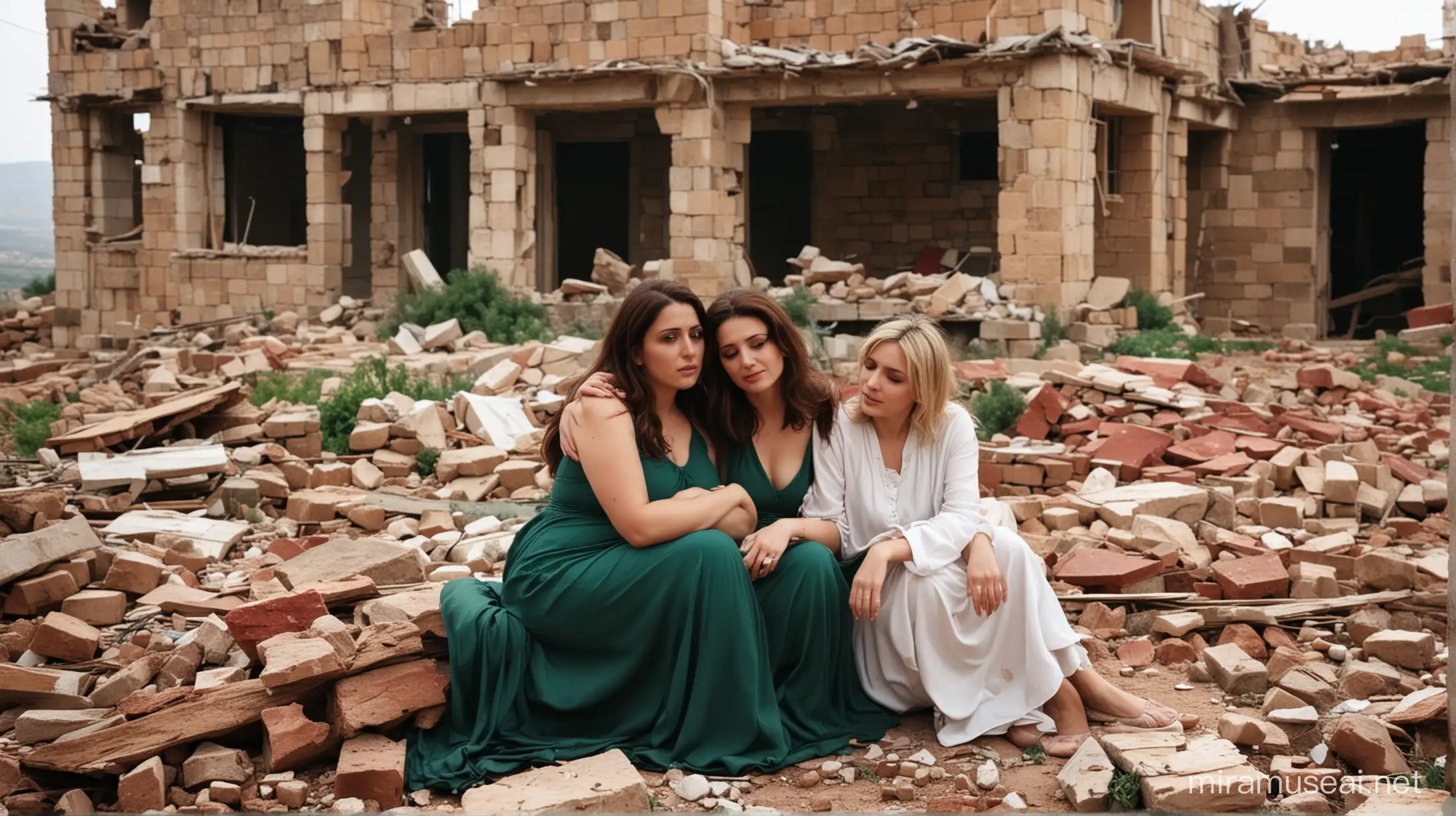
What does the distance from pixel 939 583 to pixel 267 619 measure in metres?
2.33

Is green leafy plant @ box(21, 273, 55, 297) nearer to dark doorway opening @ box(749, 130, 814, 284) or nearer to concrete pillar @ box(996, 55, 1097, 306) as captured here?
dark doorway opening @ box(749, 130, 814, 284)

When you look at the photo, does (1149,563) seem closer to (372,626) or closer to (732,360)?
(732,360)

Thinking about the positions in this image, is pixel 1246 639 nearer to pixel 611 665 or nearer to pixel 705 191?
pixel 611 665

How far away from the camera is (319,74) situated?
1970 cm

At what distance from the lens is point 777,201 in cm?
2175

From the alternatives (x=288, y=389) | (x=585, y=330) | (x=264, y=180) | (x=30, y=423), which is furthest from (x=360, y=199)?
(x=30, y=423)

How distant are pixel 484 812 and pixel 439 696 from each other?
2.09 feet

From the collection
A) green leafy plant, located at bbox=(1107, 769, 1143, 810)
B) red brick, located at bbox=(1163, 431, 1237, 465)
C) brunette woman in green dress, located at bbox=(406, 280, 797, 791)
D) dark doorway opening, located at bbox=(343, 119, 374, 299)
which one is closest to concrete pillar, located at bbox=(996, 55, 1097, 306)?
red brick, located at bbox=(1163, 431, 1237, 465)

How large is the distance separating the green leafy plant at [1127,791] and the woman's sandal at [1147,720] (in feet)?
2.15

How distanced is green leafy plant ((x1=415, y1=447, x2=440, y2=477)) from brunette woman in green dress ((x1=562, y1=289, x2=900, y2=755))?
548 cm

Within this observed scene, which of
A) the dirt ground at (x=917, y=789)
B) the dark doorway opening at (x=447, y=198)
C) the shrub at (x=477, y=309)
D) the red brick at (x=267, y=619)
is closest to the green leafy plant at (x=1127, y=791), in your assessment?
the dirt ground at (x=917, y=789)

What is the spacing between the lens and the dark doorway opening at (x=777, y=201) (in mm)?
21469

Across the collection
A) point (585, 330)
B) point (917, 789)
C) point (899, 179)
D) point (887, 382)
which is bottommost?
point (917, 789)

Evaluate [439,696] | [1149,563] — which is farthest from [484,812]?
[1149,563]
